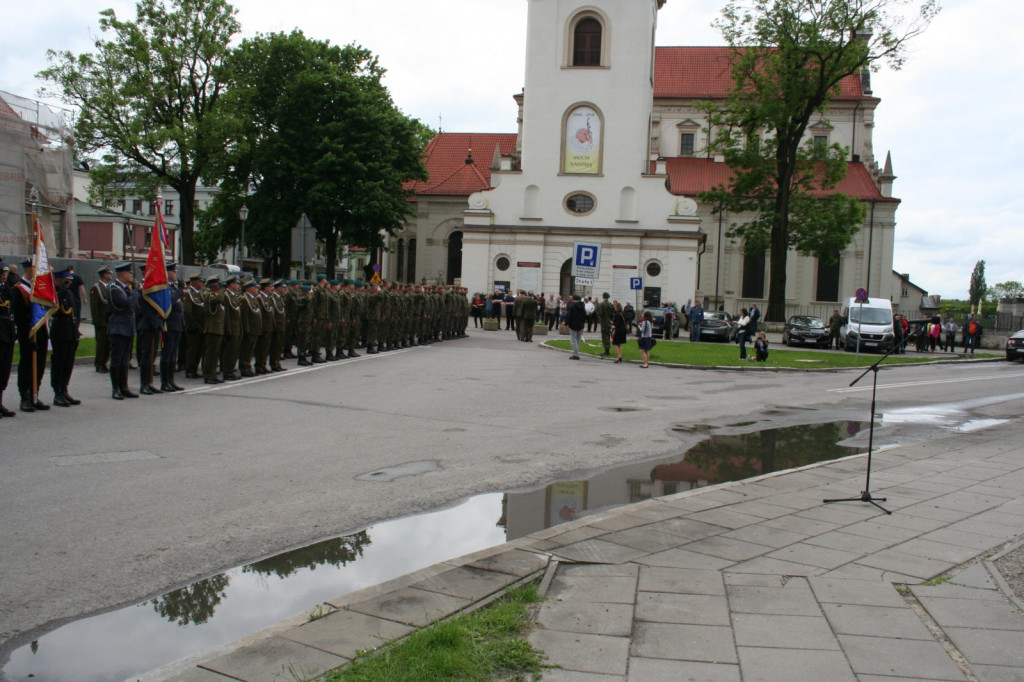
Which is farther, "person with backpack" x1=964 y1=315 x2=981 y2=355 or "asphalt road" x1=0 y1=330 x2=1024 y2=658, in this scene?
"person with backpack" x1=964 y1=315 x2=981 y2=355

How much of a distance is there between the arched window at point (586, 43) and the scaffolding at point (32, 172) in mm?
27807

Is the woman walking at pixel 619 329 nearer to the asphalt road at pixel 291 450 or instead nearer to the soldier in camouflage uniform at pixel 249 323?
the asphalt road at pixel 291 450

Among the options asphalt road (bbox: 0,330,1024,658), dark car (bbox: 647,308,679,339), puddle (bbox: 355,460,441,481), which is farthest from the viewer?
dark car (bbox: 647,308,679,339)

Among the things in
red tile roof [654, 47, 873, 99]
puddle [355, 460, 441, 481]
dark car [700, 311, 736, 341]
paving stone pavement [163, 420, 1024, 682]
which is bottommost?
puddle [355, 460, 441, 481]

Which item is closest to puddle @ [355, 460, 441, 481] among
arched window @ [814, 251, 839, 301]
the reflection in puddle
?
the reflection in puddle

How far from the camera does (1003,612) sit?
4582 millimetres

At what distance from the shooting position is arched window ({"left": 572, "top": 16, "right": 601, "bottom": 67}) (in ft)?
161

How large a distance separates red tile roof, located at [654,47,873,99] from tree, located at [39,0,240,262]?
31.8 metres

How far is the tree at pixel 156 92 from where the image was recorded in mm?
42469

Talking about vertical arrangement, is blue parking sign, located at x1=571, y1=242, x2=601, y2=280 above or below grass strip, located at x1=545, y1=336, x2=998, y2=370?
above

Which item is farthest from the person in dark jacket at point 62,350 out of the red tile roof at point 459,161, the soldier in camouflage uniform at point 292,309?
the red tile roof at point 459,161

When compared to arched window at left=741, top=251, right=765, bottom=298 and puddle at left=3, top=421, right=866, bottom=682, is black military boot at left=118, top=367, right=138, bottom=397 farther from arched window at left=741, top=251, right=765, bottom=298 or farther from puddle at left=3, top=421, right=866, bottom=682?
arched window at left=741, top=251, right=765, bottom=298

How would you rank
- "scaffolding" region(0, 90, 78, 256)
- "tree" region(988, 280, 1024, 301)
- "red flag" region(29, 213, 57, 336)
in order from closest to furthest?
"red flag" region(29, 213, 57, 336), "scaffolding" region(0, 90, 78, 256), "tree" region(988, 280, 1024, 301)

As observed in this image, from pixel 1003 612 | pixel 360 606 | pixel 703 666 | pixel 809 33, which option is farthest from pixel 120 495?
pixel 809 33
